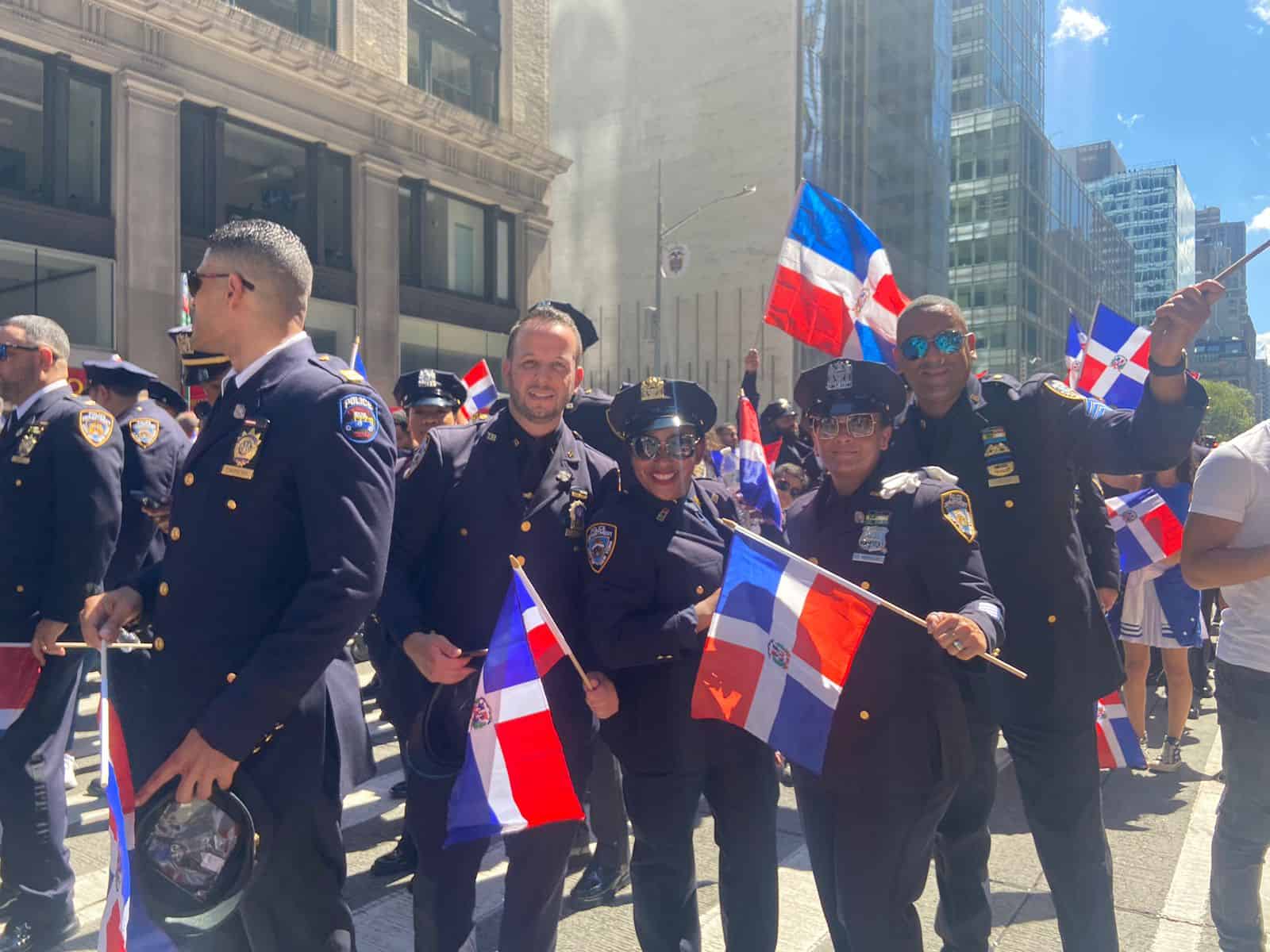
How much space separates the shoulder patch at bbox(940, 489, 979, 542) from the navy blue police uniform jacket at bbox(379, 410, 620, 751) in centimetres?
111

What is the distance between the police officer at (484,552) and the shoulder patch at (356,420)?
0.76 m

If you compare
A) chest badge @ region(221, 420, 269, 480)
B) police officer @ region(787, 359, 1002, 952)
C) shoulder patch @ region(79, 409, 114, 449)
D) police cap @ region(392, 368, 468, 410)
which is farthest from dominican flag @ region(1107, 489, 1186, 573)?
shoulder patch @ region(79, 409, 114, 449)

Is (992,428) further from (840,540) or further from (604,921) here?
(604,921)

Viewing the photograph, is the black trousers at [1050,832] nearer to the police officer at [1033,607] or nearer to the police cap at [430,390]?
the police officer at [1033,607]

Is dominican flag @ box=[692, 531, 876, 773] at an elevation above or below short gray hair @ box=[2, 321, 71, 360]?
below

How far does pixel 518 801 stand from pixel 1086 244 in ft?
292

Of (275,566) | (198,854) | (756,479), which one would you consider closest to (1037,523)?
(756,479)

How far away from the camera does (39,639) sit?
3643 mm

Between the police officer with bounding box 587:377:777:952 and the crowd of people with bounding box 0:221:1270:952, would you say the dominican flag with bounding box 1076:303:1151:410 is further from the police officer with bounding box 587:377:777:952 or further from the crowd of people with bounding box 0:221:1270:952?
the police officer with bounding box 587:377:777:952

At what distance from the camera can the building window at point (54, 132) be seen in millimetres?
16000

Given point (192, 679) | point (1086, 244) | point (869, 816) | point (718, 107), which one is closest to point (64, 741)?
point (192, 679)

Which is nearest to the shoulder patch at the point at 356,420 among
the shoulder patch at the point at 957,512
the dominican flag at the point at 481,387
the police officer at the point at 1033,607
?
the shoulder patch at the point at 957,512

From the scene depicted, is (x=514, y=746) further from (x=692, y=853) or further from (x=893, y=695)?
(x=893, y=695)

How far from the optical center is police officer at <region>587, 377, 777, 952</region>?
301cm
